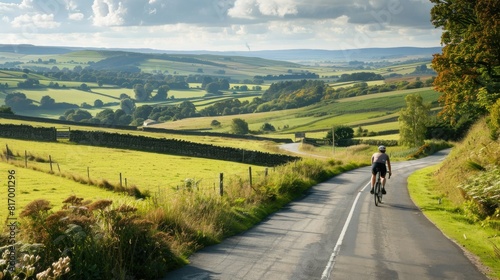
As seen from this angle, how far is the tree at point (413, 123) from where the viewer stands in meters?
86.9

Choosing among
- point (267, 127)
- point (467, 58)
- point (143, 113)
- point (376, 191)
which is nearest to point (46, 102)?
point (143, 113)

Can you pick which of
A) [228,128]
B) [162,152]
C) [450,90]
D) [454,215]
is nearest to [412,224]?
[454,215]

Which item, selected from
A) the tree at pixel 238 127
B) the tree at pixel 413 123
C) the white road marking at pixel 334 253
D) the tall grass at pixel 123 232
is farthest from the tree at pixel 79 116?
the tall grass at pixel 123 232

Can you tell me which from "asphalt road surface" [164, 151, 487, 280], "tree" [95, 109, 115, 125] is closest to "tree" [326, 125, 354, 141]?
"asphalt road surface" [164, 151, 487, 280]

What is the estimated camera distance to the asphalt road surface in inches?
456

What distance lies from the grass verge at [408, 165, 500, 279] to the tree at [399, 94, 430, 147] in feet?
205

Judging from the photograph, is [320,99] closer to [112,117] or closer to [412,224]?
[112,117]

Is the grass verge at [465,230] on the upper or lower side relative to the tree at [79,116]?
upper

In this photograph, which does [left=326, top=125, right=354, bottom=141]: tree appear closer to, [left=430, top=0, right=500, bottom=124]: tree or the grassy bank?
[left=430, top=0, right=500, bottom=124]: tree

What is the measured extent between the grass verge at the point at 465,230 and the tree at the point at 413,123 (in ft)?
205

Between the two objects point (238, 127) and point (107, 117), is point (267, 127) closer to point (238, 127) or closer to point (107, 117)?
point (238, 127)

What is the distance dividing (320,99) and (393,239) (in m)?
175

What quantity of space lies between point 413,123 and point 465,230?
241ft

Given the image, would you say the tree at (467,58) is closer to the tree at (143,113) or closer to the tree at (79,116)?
the tree at (79,116)
